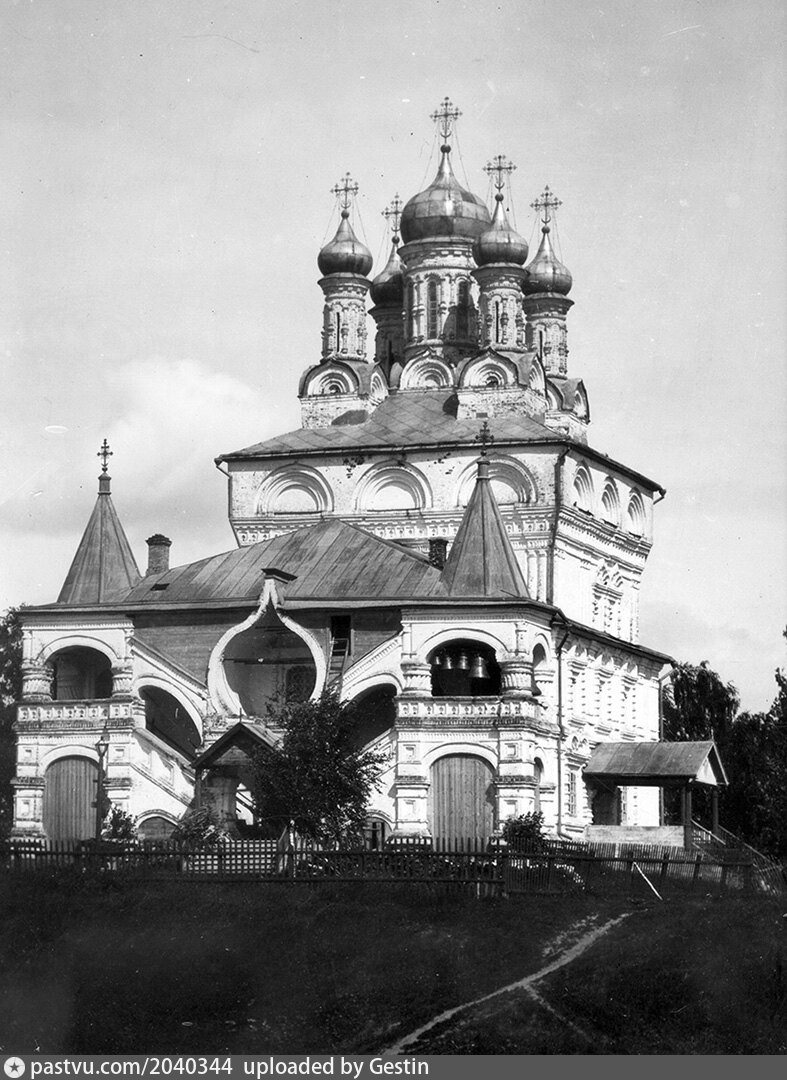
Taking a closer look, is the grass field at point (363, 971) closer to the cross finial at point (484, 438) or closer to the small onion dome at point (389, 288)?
the cross finial at point (484, 438)

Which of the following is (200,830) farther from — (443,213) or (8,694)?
(443,213)

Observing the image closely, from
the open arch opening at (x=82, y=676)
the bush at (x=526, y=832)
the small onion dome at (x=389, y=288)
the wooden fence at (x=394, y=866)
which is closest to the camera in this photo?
the wooden fence at (x=394, y=866)

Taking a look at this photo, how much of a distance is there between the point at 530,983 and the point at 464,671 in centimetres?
1071

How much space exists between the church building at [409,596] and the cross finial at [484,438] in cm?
19

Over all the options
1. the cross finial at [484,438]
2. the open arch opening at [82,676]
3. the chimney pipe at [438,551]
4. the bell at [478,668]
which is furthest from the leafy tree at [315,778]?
the cross finial at [484,438]

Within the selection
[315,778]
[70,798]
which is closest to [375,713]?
[315,778]

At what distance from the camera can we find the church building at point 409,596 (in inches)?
1389

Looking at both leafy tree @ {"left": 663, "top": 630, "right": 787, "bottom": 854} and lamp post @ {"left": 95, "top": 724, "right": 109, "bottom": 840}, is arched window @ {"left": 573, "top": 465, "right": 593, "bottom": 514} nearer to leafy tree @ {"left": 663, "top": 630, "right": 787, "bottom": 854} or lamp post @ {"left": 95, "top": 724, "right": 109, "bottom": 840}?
leafy tree @ {"left": 663, "top": 630, "right": 787, "bottom": 854}

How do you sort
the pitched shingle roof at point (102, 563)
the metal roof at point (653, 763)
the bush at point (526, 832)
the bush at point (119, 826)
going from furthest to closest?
the pitched shingle roof at point (102, 563) < the metal roof at point (653, 763) < the bush at point (119, 826) < the bush at point (526, 832)

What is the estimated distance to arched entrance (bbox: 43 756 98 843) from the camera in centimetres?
3653

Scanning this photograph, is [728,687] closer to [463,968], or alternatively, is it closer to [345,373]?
[345,373]

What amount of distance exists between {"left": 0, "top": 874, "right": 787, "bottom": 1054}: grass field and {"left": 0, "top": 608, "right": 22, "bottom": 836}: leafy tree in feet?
49.9

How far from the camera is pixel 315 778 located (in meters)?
33.2

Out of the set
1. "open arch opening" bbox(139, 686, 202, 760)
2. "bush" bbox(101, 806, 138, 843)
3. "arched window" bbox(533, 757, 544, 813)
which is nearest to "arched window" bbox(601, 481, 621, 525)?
"arched window" bbox(533, 757, 544, 813)
